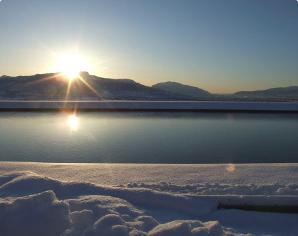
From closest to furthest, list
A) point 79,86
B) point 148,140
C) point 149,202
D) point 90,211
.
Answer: point 90,211, point 149,202, point 148,140, point 79,86

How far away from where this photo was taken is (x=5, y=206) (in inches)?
81.3

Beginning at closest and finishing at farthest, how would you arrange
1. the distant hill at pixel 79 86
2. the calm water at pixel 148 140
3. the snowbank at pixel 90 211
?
1. the snowbank at pixel 90 211
2. the calm water at pixel 148 140
3. the distant hill at pixel 79 86

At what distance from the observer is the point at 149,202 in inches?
98.2

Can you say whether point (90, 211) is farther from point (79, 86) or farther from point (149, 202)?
point (79, 86)

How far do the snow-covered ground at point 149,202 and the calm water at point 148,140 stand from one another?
1.69 meters

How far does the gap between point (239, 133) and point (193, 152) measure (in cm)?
255

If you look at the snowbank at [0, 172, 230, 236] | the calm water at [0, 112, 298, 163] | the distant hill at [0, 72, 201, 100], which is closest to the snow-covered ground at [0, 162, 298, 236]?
the snowbank at [0, 172, 230, 236]

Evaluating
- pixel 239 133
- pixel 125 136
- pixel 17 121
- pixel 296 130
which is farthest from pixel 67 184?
pixel 17 121

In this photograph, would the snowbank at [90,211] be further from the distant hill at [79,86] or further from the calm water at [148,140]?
the distant hill at [79,86]

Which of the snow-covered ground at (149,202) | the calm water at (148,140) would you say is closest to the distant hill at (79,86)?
the calm water at (148,140)

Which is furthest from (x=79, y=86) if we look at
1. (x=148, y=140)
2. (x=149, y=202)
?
(x=149, y=202)

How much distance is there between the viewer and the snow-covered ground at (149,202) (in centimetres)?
200

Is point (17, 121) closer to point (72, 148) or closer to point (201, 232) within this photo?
point (72, 148)

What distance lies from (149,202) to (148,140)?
4531mm
